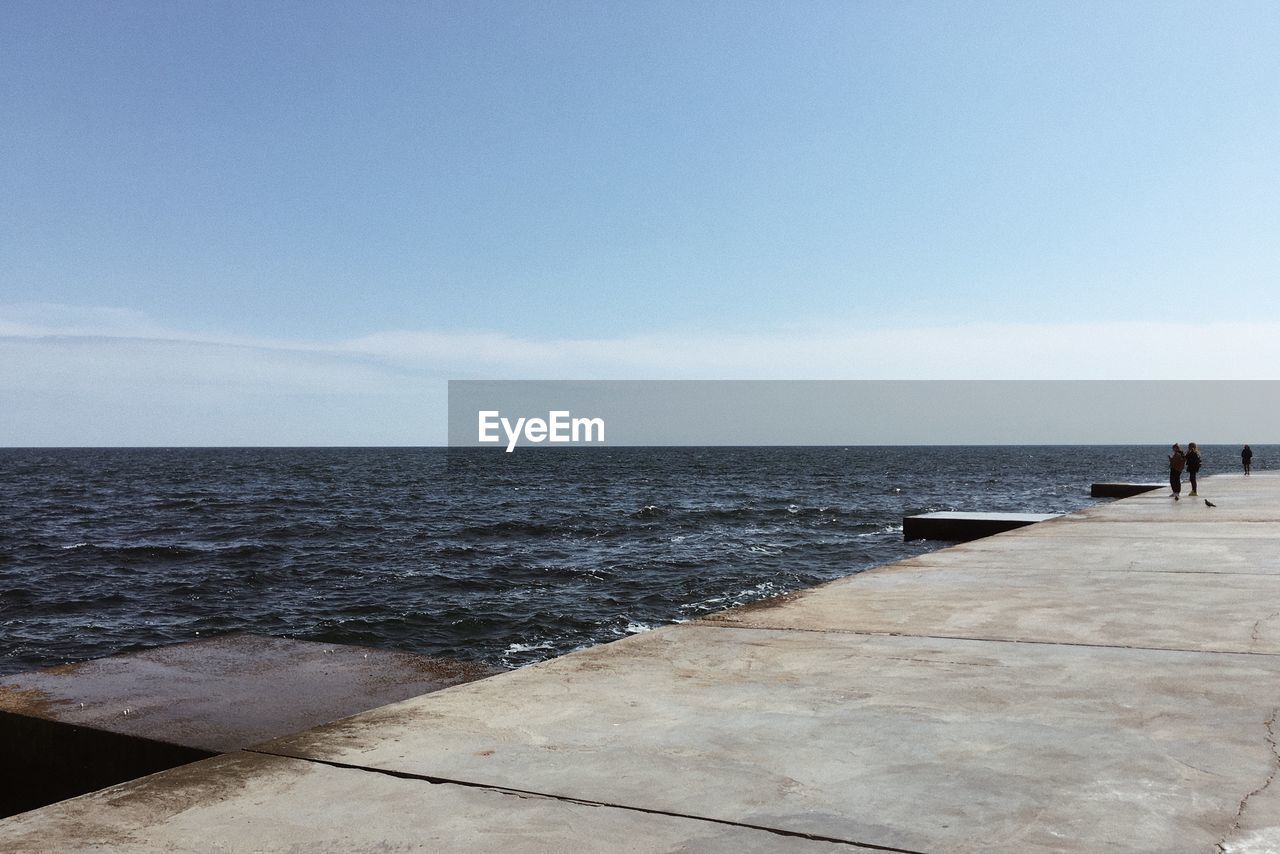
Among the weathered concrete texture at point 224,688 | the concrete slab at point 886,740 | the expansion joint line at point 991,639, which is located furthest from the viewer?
the expansion joint line at point 991,639

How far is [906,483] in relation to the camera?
206 feet

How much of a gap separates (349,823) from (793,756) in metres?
1.63

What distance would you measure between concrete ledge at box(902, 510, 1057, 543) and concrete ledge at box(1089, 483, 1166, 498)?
8.86 meters

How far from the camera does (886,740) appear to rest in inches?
154

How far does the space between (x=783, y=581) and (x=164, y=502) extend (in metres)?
38.1

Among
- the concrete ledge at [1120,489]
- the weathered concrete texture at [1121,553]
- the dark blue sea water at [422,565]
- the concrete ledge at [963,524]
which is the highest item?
the weathered concrete texture at [1121,553]

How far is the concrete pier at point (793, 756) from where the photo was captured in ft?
9.84

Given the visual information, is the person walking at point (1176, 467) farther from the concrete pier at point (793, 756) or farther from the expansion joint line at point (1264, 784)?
the expansion joint line at point (1264, 784)

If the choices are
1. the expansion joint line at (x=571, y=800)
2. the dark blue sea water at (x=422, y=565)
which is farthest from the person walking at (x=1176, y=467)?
the expansion joint line at (x=571, y=800)

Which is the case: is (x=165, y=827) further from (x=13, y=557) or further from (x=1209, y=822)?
(x=13, y=557)

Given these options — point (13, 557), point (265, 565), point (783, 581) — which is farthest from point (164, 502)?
point (783, 581)

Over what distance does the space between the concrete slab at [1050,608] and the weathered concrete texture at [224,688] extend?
2336 millimetres

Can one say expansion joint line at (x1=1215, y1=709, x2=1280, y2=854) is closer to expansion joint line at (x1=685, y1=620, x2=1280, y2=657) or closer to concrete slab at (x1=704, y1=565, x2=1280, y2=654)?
expansion joint line at (x1=685, y1=620, x2=1280, y2=657)

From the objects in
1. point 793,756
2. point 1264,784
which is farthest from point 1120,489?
point 793,756
